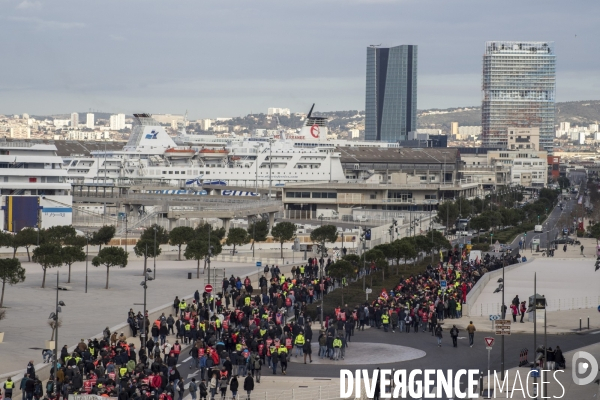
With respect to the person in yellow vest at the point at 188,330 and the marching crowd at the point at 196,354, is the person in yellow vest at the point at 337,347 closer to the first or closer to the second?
the marching crowd at the point at 196,354

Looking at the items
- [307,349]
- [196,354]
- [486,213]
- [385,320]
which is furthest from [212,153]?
[196,354]

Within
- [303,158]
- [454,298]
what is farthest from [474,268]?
[303,158]

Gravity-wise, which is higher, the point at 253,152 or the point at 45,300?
the point at 253,152

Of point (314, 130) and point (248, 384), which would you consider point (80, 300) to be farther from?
point (314, 130)

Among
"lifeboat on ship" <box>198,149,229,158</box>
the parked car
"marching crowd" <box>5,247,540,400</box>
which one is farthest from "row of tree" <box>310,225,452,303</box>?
"lifeboat on ship" <box>198,149,229,158</box>

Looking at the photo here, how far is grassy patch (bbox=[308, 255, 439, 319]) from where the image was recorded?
128 ft

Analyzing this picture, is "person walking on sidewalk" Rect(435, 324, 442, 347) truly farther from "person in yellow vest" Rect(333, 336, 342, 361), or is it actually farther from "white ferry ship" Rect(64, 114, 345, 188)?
"white ferry ship" Rect(64, 114, 345, 188)

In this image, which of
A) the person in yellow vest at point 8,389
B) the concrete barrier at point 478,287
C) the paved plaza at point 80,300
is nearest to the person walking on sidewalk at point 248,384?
the person in yellow vest at point 8,389

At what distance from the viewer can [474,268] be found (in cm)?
4847

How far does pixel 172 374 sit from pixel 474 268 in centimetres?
2725

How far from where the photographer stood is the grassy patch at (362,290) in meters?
38.9

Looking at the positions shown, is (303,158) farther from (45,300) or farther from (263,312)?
(263,312)

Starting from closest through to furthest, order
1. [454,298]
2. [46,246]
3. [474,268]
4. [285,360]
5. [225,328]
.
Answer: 1. [285,360]
2. [225,328]
3. [454,298]
4. [46,246]
5. [474,268]

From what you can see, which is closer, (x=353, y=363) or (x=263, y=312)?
(x=353, y=363)
